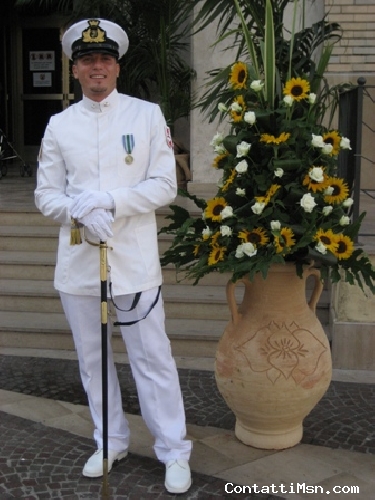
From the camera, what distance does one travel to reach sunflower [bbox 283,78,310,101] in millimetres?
3391

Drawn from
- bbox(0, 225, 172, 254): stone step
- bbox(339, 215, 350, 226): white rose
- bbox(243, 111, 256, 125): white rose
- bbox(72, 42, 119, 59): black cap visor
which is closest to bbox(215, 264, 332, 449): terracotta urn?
bbox(339, 215, 350, 226): white rose

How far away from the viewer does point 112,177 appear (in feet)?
10.3

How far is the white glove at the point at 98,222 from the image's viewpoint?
117 inches

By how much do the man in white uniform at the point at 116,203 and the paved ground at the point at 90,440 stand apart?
0.22 metres

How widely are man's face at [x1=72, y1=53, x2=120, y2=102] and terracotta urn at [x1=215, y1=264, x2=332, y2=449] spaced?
1.13m

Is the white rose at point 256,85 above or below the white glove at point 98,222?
above

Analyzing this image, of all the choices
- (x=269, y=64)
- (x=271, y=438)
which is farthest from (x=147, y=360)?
(x=269, y=64)

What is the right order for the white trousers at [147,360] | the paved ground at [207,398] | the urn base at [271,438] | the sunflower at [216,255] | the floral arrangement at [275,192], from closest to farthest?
the white trousers at [147,360], the floral arrangement at [275,192], the sunflower at [216,255], the urn base at [271,438], the paved ground at [207,398]

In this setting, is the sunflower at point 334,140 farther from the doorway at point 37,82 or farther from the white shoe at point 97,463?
the doorway at point 37,82

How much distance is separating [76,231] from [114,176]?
301 millimetres

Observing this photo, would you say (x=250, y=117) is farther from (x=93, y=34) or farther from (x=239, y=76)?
(x=93, y=34)

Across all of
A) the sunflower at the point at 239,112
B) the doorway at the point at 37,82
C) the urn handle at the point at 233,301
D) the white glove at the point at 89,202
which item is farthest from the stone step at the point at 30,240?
the doorway at the point at 37,82

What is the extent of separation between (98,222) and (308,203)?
0.98m

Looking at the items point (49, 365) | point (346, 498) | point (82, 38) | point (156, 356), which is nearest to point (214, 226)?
point (156, 356)
